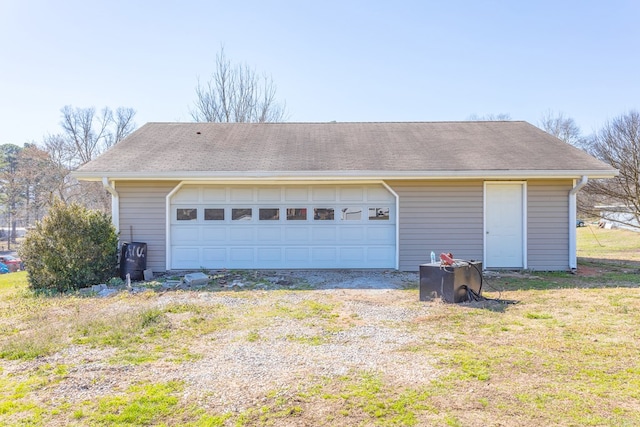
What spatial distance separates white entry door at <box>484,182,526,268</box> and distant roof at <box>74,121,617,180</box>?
24.9 inches

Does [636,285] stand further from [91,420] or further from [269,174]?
[91,420]

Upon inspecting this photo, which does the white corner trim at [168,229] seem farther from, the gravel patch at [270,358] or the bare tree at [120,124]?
the bare tree at [120,124]

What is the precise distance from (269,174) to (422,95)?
12850 millimetres

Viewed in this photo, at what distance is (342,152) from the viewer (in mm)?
9602

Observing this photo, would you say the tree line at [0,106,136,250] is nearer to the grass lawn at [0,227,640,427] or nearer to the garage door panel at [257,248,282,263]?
the garage door panel at [257,248,282,263]

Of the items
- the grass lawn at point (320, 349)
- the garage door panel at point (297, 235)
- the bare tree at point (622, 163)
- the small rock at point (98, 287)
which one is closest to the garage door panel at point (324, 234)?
the garage door panel at point (297, 235)

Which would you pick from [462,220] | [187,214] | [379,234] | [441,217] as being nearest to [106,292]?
[187,214]

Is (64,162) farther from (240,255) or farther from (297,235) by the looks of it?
(297,235)

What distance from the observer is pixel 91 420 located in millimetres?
2557

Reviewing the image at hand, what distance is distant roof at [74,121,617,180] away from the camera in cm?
839

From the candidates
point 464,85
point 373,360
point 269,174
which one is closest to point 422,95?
point 464,85

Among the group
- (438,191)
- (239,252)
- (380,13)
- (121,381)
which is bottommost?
(121,381)

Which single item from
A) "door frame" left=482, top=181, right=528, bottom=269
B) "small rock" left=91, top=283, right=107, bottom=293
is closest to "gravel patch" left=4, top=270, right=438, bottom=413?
"small rock" left=91, top=283, right=107, bottom=293

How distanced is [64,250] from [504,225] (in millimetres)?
9245
